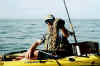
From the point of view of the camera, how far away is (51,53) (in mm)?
8016

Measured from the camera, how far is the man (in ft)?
25.3

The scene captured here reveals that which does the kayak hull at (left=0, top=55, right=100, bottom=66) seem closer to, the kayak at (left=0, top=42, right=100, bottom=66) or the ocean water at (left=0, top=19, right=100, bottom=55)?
the kayak at (left=0, top=42, right=100, bottom=66)

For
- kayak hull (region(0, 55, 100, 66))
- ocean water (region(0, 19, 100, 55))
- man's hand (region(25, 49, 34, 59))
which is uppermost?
ocean water (region(0, 19, 100, 55))

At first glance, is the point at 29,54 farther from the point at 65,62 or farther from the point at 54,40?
the point at 65,62

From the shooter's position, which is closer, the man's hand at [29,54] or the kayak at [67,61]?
the man's hand at [29,54]

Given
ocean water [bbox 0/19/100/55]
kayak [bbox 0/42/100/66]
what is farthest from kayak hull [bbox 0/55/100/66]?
ocean water [bbox 0/19/100/55]

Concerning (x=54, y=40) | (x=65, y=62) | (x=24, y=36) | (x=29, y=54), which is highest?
(x=24, y=36)

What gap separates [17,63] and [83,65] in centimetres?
181

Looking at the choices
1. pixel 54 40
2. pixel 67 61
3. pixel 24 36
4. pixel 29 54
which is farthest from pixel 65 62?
pixel 24 36

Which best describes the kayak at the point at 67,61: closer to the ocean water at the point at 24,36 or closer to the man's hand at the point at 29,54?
the man's hand at the point at 29,54

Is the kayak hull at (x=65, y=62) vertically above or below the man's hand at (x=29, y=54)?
below

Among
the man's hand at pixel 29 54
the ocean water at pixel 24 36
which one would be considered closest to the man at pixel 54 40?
the man's hand at pixel 29 54

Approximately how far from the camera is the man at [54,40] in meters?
→ 7.71

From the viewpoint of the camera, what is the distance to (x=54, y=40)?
25.9 feet
